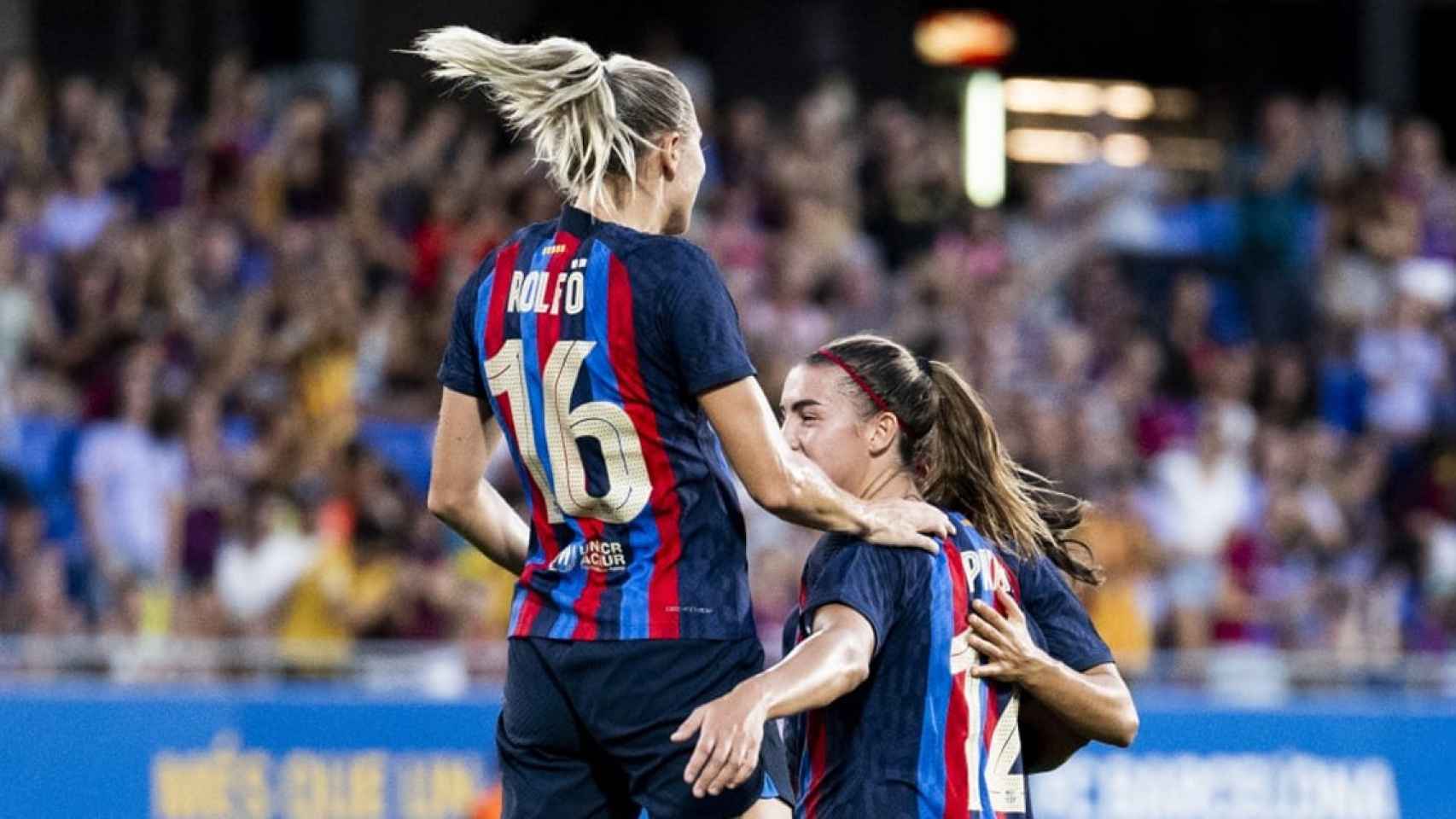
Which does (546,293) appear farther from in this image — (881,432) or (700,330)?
(881,432)

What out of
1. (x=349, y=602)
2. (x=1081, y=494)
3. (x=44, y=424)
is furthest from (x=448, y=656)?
(x=1081, y=494)

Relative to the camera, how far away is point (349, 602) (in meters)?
10.5

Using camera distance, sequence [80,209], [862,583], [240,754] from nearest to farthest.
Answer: [862,583] < [240,754] < [80,209]

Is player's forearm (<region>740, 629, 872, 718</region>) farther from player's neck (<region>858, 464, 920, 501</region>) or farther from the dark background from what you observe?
the dark background

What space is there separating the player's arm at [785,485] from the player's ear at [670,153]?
0.45 m

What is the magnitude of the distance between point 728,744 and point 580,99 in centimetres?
125

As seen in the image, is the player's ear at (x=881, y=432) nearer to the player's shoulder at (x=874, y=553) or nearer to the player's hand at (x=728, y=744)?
the player's shoulder at (x=874, y=553)

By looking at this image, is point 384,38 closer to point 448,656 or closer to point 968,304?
point 968,304

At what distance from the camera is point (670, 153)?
4316 mm

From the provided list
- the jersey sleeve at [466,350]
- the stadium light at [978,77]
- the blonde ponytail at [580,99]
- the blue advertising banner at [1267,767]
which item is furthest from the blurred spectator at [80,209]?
the blonde ponytail at [580,99]

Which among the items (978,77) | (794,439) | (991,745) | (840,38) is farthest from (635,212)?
(978,77)

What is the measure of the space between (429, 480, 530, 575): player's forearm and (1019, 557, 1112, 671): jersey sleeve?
1.01 metres

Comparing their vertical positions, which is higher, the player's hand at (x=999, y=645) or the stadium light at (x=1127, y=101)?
the stadium light at (x=1127, y=101)

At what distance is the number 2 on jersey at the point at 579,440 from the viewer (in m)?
4.22
